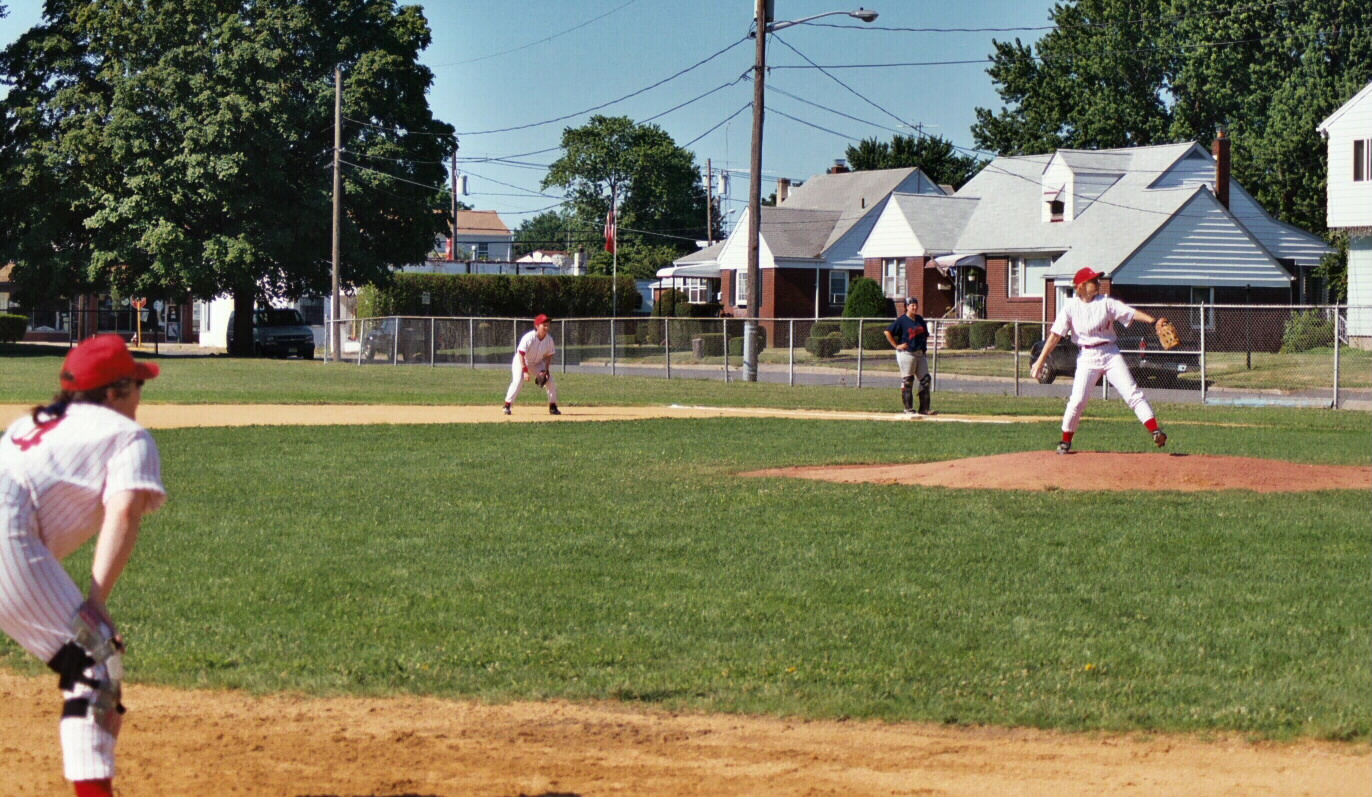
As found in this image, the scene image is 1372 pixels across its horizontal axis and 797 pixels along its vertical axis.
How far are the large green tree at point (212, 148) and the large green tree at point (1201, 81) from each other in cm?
3088

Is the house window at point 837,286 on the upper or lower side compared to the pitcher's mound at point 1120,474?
upper

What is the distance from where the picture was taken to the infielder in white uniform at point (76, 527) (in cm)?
444

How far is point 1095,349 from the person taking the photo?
15758mm

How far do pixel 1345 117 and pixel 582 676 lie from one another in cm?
4317

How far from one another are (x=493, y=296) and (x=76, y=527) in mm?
64231

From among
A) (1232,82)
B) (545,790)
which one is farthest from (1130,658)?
(1232,82)

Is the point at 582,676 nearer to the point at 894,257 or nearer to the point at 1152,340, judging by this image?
the point at 1152,340

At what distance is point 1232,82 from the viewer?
66.1 metres

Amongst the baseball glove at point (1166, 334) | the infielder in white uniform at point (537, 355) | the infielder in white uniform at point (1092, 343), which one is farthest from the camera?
the infielder in white uniform at point (537, 355)

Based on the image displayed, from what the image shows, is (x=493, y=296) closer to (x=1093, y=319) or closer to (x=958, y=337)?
(x=958, y=337)

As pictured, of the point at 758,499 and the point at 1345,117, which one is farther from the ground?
the point at 1345,117

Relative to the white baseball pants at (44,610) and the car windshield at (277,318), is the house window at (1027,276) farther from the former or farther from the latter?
the white baseball pants at (44,610)

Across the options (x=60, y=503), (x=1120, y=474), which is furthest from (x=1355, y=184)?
(x=60, y=503)

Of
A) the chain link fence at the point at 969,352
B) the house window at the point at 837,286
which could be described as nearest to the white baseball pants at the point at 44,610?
the chain link fence at the point at 969,352
